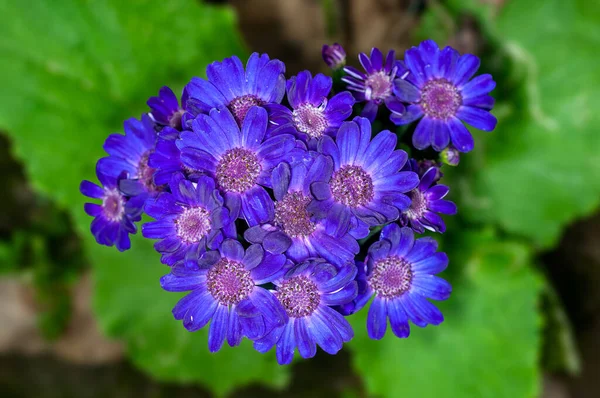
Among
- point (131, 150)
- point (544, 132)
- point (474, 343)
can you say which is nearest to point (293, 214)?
point (131, 150)

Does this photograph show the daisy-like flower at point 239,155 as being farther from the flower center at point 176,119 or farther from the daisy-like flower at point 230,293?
the flower center at point 176,119

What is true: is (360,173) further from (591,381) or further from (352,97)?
(591,381)

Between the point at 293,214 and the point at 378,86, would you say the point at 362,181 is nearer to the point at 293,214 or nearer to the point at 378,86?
the point at 293,214

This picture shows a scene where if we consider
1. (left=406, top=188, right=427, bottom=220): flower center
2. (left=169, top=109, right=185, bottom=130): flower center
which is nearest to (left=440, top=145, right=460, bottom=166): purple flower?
(left=406, top=188, right=427, bottom=220): flower center

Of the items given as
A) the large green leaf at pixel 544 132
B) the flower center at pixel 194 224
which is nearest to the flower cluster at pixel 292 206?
the flower center at pixel 194 224

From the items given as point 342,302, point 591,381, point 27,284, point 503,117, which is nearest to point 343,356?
point 591,381


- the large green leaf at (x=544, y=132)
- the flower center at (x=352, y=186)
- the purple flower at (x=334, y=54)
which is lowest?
the flower center at (x=352, y=186)
